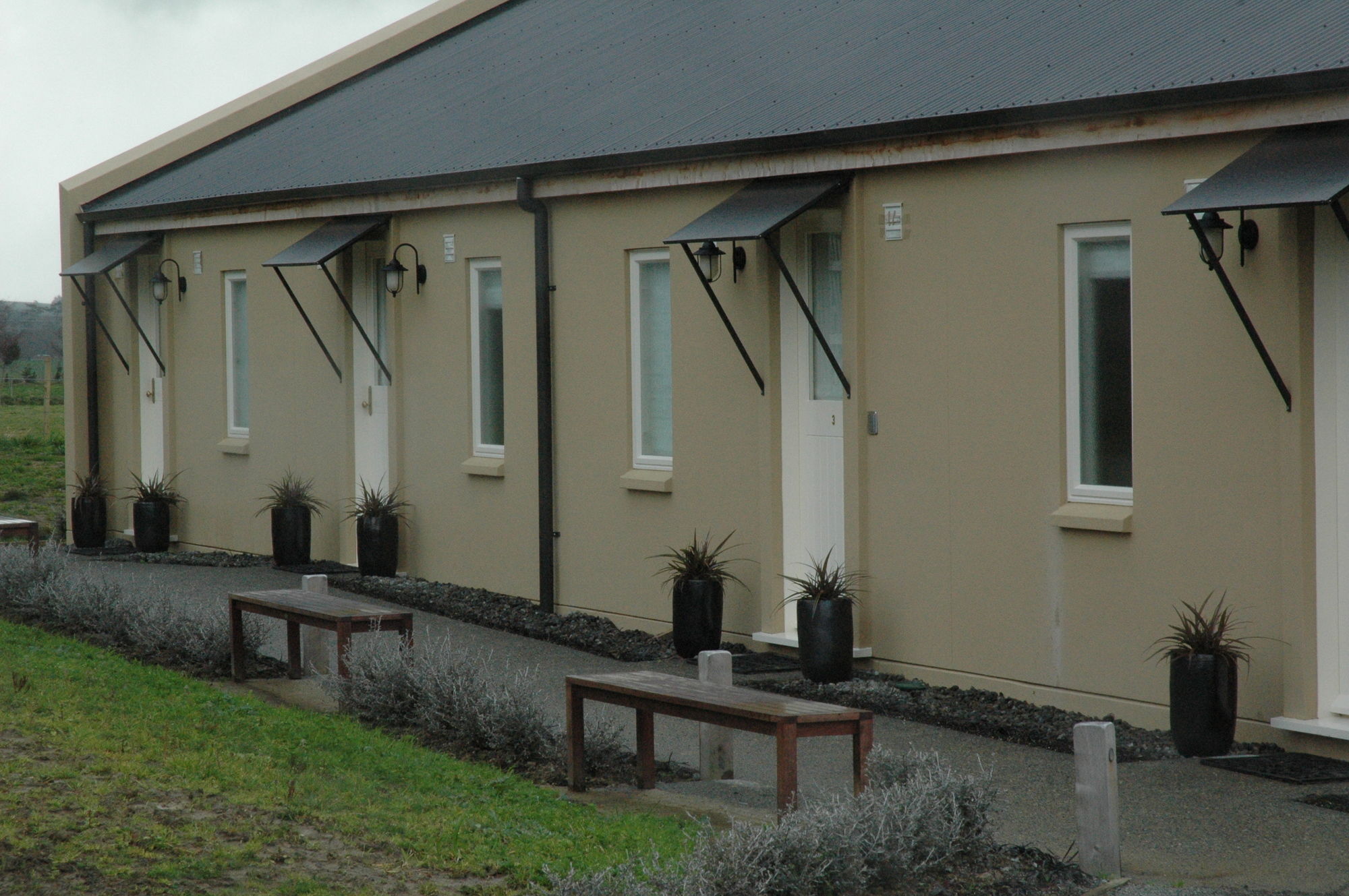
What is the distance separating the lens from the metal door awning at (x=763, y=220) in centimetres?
1055

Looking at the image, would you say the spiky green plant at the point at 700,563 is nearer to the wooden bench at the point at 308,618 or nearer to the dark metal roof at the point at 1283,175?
the wooden bench at the point at 308,618

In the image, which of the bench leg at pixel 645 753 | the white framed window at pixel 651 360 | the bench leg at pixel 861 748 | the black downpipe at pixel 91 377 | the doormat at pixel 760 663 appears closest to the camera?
the bench leg at pixel 861 748

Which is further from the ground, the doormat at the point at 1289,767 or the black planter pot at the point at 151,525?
the black planter pot at the point at 151,525

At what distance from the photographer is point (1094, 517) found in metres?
9.23

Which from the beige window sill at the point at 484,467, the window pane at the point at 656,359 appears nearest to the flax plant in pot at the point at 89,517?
the beige window sill at the point at 484,467

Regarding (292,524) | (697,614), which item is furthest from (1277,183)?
(292,524)

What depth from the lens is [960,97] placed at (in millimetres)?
10008

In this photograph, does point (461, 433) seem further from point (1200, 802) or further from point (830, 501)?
point (1200, 802)

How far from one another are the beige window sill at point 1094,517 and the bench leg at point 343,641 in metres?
3.96

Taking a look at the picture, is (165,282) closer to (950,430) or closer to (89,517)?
(89,517)

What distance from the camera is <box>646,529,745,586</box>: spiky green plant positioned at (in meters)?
11.4

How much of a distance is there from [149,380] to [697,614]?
992cm

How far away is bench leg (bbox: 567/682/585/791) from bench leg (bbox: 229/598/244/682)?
3.34 m

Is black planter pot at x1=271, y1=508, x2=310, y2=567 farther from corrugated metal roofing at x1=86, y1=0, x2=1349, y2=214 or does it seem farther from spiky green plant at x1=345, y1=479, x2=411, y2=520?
corrugated metal roofing at x1=86, y1=0, x2=1349, y2=214
